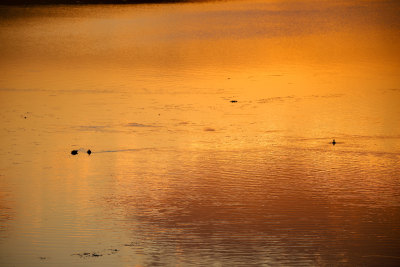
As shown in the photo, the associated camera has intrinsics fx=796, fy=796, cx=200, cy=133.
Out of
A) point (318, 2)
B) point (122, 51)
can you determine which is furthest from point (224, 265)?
point (318, 2)

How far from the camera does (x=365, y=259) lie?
7930 mm

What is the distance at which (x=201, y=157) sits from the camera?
1124 cm

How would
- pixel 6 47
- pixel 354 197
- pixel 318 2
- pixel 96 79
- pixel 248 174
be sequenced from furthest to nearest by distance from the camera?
1. pixel 318 2
2. pixel 6 47
3. pixel 96 79
4. pixel 248 174
5. pixel 354 197

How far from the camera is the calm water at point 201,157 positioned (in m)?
8.35

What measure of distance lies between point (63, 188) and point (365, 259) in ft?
13.4

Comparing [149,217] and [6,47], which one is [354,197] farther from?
[6,47]

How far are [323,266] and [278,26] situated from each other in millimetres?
22116

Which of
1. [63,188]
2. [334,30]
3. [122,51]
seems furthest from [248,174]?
[334,30]

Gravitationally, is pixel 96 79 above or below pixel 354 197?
above

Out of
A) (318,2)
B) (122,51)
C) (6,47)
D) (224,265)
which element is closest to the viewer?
A: (224,265)

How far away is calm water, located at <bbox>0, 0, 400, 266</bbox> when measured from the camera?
27.4ft

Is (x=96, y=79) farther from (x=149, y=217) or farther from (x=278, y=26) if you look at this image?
(x=278, y=26)

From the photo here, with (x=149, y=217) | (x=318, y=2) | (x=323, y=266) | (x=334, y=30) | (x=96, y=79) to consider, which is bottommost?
(x=323, y=266)

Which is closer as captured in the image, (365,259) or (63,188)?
(365,259)
